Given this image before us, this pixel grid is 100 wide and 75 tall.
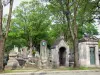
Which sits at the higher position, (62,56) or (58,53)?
(58,53)

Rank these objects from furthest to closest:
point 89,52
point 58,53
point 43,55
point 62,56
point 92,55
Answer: point 62,56
point 58,53
point 92,55
point 89,52
point 43,55

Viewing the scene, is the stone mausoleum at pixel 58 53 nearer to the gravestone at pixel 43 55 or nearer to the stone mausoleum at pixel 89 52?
the gravestone at pixel 43 55

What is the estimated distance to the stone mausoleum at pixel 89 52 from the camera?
77.8 feet

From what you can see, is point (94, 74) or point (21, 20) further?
point (21, 20)

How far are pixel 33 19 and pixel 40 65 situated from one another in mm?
28867

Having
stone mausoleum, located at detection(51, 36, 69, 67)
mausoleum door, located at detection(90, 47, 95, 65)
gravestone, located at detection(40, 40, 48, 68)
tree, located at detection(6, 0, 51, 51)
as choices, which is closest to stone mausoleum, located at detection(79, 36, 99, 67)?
mausoleum door, located at detection(90, 47, 95, 65)

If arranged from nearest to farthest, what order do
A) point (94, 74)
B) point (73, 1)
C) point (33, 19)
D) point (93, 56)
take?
point (94, 74)
point (73, 1)
point (93, 56)
point (33, 19)

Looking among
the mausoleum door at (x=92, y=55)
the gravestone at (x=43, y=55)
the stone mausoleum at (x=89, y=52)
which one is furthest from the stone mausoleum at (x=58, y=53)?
the mausoleum door at (x=92, y=55)

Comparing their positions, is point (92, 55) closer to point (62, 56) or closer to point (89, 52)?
point (89, 52)

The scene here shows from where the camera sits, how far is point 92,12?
25312 millimetres

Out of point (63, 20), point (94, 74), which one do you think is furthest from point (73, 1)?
point (63, 20)

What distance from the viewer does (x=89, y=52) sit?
2395 cm

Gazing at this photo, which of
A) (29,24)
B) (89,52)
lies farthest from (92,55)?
(29,24)

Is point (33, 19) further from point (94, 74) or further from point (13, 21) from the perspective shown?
point (94, 74)
